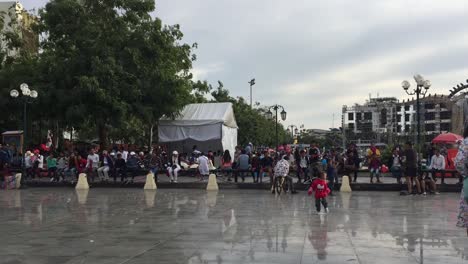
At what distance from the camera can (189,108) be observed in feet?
97.7

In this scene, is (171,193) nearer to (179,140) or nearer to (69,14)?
(179,140)

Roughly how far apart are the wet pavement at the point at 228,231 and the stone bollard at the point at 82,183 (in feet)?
15.4

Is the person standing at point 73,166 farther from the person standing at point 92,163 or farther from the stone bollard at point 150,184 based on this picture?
the stone bollard at point 150,184

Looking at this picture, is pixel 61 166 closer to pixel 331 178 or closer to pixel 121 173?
pixel 121 173

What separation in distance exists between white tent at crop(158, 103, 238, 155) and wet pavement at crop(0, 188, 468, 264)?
1108cm

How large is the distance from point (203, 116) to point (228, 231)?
1862cm

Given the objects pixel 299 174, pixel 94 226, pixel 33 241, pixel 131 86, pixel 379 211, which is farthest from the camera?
pixel 131 86

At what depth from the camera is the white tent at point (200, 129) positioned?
90.3 feet

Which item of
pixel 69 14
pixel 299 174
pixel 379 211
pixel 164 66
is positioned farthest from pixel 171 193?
pixel 69 14

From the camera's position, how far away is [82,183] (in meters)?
21.5

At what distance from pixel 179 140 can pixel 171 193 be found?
8.96 metres

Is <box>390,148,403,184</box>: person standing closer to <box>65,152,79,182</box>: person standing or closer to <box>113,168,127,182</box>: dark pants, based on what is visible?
<box>113,168,127,182</box>: dark pants

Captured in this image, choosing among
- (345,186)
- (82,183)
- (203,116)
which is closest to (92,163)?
(82,183)

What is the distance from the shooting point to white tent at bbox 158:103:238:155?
27516 mm
